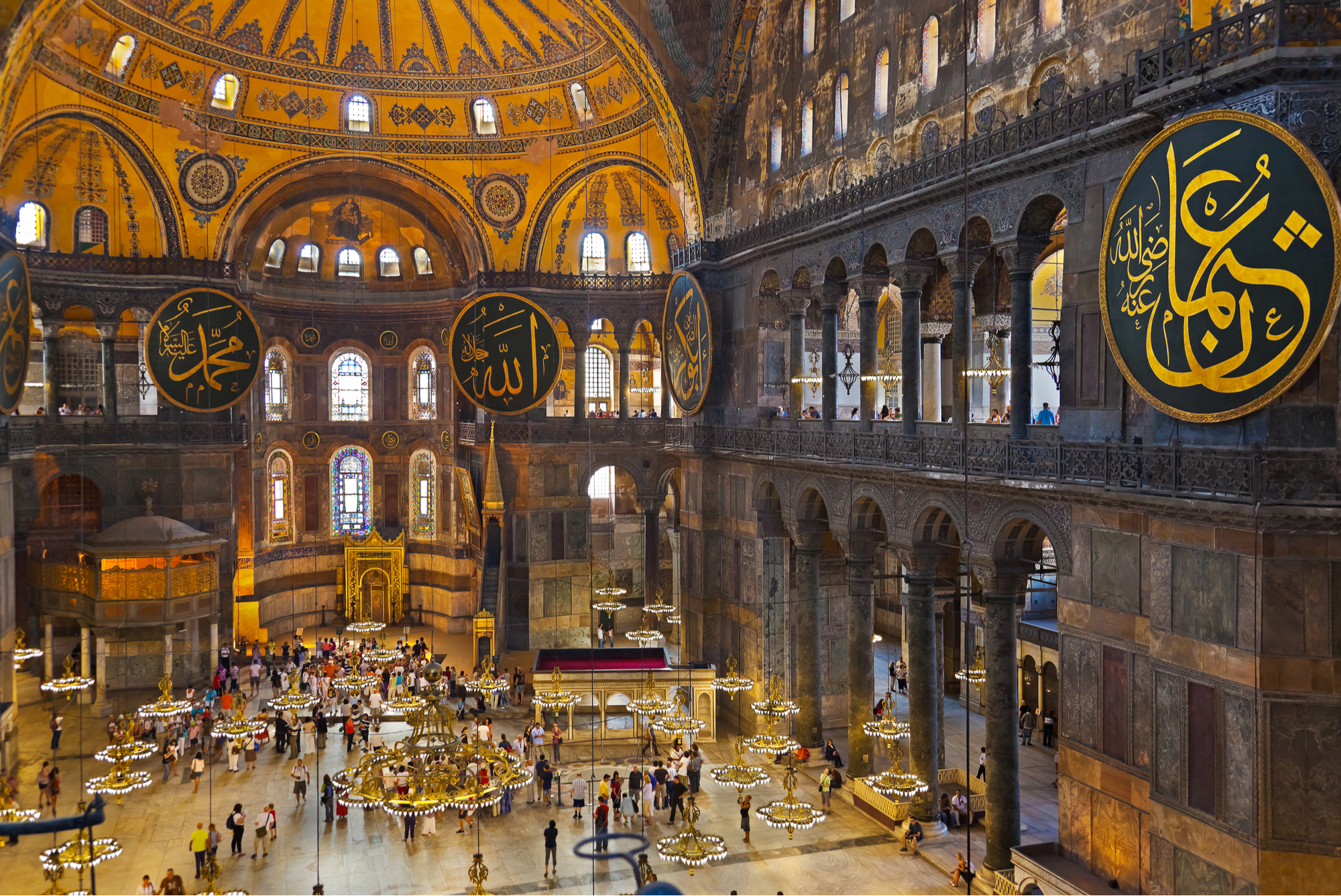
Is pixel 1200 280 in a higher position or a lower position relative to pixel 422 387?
lower

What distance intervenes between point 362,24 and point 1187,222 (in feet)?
62.0

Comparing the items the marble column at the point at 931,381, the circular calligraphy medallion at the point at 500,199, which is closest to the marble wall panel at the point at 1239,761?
the marble column at the point at 931,381

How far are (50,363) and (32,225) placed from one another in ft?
9.23

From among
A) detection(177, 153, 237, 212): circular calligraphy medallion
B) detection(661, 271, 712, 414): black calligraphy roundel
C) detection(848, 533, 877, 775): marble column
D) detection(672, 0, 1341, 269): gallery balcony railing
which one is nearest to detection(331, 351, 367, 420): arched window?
detection(177, 153, 237, 212): circular calligraphy medallion

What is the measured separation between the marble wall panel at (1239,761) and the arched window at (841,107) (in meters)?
9.95

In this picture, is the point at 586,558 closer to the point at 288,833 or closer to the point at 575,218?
the point at 575,218

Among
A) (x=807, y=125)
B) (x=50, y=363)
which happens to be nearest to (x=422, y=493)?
(x=50, y=363)

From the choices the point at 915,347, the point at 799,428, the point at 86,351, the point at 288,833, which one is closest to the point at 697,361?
the point at 799,428

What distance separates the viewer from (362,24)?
71.1 feet

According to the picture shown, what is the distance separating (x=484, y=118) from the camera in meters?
23.0

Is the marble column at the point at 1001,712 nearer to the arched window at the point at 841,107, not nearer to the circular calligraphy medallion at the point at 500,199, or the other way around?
the arched window at the point at 841,107

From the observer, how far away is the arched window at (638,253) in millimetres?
24219

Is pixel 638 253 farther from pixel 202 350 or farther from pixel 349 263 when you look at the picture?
pixel 202 350

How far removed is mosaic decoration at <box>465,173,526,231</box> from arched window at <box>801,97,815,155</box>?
29.5 feet
